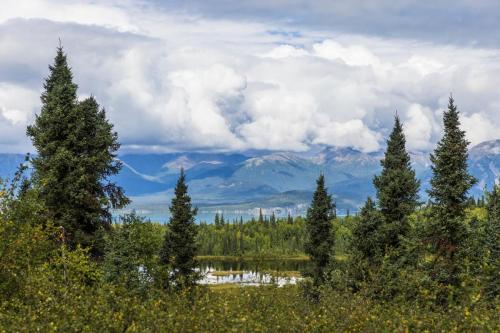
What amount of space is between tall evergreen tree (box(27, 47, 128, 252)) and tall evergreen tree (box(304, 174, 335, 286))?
70.1 ft

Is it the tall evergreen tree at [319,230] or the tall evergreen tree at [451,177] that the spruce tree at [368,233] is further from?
the tall evergreen tree at [319,230]

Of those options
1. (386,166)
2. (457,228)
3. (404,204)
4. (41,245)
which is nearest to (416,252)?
(457,228)

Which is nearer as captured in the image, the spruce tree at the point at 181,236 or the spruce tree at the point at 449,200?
the spruce tree at the point at 449,200

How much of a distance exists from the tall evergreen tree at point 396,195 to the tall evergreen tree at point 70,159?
1972 centimetres

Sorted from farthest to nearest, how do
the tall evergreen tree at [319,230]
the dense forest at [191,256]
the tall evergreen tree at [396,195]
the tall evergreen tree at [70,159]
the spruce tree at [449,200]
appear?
the tall evergreen tree at [319,230] < the tall evergreen tree at [396,195] < the tall evergreen tree at [70,159] < the spruce tree at [449,200] < the dense forest at [191,256]

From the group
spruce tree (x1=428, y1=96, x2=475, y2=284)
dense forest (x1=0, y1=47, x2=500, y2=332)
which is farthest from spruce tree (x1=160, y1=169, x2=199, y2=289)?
spruce tree (x1=428, y1=96, x2=475, y2=284)

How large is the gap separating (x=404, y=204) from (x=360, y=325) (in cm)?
2988

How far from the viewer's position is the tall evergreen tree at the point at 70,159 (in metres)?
34.7

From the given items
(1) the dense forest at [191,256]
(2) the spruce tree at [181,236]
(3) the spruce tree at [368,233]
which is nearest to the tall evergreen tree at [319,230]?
(1) the dense forest at [191,256]

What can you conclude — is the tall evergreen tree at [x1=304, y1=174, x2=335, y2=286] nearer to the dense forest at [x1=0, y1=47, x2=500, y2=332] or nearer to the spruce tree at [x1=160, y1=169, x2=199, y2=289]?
the dense forest at [x1=0, y1=47, x2=500, y2=332]

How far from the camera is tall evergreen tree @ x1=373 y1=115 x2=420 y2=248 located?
4069 cm

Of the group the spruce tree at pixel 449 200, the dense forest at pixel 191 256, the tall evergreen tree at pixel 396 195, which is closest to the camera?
the dense forest at pixel 191 256

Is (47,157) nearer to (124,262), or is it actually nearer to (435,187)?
(124,262)

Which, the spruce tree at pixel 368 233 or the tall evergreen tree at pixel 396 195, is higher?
the tall evergreen tree at pixel 396 195
